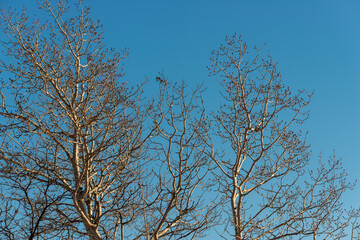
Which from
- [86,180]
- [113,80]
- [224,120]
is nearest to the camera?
[86,180]

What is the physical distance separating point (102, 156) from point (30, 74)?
1893 millimetres

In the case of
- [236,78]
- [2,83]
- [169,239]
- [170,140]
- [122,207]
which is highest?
[236,78]

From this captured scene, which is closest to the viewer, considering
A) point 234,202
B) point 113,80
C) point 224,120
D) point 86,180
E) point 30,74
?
point 86,180

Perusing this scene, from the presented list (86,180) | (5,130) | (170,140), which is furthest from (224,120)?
(5,130)

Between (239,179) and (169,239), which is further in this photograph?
(239,179)

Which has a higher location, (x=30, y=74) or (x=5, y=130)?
(x=30, y=74)

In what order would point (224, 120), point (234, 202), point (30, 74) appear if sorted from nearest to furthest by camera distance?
point (30, 74) < point (234, 202) < point (224, 120)

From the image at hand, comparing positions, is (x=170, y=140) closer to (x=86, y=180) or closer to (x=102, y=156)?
(x=102, y=156)

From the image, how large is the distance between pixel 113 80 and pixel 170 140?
1.53 meters

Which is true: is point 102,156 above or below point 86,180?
above

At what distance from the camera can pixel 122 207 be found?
6.99 meters

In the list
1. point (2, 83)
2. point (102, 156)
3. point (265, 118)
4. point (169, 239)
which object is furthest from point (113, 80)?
point (265, 118)

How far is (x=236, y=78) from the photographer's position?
31.1 ft

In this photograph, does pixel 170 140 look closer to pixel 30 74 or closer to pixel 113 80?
pixel 113 80
